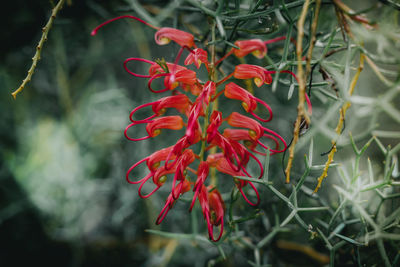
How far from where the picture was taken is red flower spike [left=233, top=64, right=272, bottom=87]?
1.24ft

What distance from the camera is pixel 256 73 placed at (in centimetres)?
38

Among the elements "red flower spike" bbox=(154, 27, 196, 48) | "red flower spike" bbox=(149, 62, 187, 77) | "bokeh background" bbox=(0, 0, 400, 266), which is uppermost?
"red flower spike" bbox=(154, 27, 196, 48)

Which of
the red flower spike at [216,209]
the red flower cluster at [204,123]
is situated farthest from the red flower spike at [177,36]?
the red flower spike at [216,209]

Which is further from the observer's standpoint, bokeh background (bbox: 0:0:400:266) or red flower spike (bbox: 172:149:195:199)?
bokeh background (bbox: 0:0:400:266)

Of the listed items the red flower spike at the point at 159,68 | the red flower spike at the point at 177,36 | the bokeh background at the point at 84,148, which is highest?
the red flower spike at the point at 177,36

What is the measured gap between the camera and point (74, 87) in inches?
38.0

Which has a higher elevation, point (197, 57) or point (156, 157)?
point (197, 57)

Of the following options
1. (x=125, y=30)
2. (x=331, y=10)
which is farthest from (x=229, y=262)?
(x=125, y=30)

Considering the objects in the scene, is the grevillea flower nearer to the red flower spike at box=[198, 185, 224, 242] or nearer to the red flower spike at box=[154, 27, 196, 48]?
the red flower spike at box=[198, 185, 224, 242]

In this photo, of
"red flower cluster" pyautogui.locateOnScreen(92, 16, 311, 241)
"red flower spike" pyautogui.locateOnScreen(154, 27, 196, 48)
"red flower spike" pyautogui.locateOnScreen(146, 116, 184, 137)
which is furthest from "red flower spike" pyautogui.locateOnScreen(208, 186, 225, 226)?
"red flower spike" pyautogui.locateOnScreen(154, 27, 196, 48)

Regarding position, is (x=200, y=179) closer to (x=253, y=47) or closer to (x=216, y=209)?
(x=216, y=209)

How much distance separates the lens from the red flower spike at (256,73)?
38 centimetres

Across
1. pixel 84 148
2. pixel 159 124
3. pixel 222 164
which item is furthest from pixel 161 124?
pixel 84 148

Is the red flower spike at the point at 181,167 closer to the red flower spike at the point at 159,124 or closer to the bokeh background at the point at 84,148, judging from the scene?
the red flower spike at the point at 159,124
